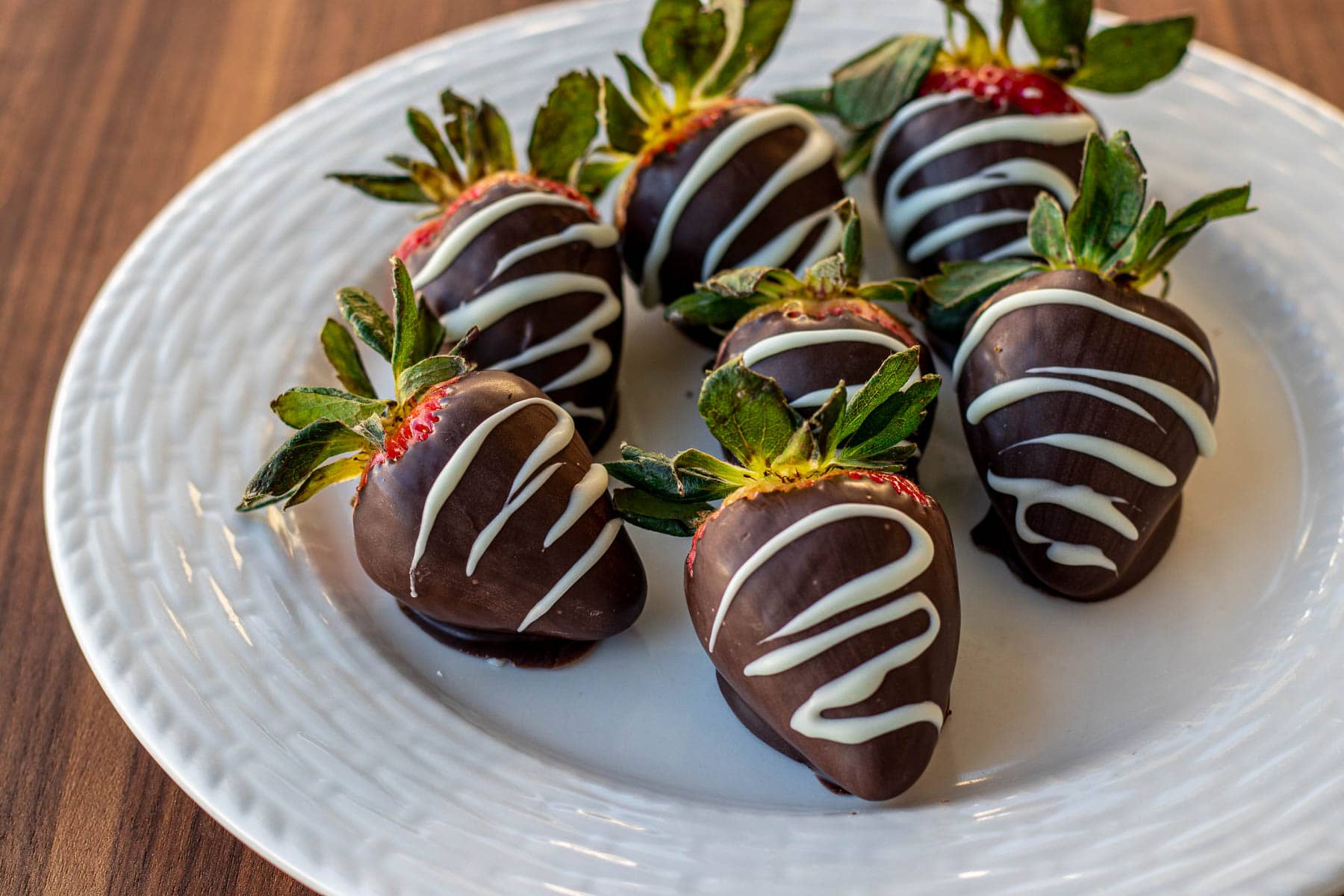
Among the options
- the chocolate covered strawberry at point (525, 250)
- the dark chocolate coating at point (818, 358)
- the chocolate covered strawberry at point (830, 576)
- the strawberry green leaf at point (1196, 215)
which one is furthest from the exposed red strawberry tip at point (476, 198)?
the strawberry green leaf at point (1196, 215)

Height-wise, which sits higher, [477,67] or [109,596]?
[477,67]

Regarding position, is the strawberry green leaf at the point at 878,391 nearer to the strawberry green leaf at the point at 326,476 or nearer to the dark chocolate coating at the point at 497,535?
the dark chocolate coating at the point at 497,535

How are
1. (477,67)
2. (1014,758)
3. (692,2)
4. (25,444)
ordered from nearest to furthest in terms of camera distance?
(1014,758) < (692,2) < (25,444) < (477,67)

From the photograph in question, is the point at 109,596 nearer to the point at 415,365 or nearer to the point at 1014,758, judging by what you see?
the point at 415,365

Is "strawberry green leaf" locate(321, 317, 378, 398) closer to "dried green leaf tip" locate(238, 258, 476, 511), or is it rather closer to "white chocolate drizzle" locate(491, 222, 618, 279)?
"dried green leaf tip" locate(238, 258, 476, 511)

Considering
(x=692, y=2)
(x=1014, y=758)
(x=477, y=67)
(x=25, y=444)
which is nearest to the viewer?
(x=1014, y=758)

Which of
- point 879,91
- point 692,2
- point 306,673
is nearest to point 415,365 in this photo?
point 306,673

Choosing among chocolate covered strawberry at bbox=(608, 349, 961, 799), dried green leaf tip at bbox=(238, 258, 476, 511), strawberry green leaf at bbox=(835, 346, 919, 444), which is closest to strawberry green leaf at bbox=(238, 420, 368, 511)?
dried green leaf tip at bbox=(238, 258, 476, 511)
